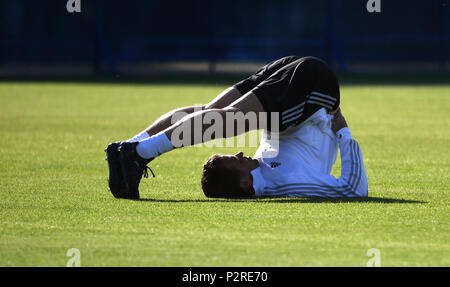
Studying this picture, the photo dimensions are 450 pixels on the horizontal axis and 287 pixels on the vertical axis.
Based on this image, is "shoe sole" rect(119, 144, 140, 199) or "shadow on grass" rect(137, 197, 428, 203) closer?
"shoe sole" rect(119, 144, 140, 199)

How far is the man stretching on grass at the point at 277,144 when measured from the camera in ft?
19.2

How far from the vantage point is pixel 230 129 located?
585 cm

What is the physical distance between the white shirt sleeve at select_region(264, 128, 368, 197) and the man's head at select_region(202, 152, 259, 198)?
0.82 feet

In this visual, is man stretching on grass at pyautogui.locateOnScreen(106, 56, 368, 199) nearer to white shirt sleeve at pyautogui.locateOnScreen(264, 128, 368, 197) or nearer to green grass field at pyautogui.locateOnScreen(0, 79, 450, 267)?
white shirt sleeve at pyautogui.locateOnScreen(264, 128, 368, 197)

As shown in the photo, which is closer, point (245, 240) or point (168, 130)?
point (245, 240)

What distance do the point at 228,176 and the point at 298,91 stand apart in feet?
2.46

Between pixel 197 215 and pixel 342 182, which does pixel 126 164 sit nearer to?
pixel 197 215

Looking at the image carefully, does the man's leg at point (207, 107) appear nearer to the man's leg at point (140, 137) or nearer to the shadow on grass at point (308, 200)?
the man's leg at point (140, 137)

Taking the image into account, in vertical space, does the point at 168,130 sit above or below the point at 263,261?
above

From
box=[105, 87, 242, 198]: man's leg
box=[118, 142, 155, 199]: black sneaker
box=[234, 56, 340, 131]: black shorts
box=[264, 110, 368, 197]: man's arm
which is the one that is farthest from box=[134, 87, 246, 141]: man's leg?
box=[264, 110, 368, 197]: man's arm

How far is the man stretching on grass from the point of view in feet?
19.2

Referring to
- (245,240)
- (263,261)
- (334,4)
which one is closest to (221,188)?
(245,240)
